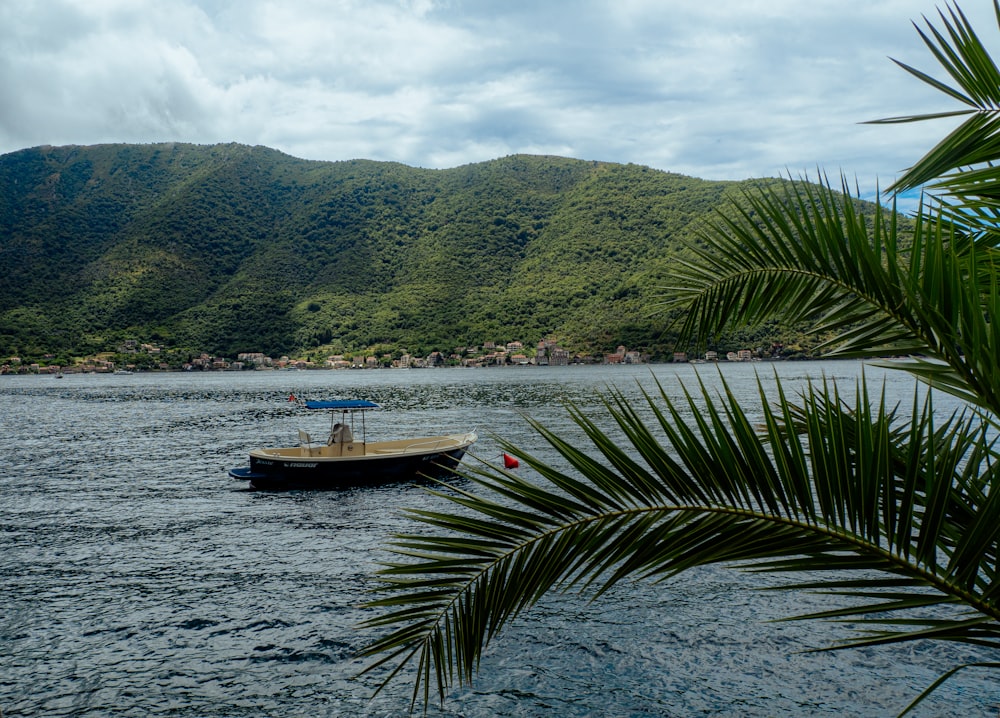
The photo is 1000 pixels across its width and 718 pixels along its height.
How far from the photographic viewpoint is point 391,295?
159m

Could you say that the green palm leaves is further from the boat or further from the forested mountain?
the forested mountain

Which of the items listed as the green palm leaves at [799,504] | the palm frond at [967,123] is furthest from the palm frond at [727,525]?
the palm frond at [967,123]

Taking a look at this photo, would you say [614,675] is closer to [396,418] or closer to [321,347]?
[396,418]

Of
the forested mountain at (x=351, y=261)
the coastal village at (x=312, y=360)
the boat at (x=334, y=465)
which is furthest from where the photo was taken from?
the forested mountain at (x=351, y=261)

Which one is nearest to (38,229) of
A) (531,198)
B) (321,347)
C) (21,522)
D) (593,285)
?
(321,347)

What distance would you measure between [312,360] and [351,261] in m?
45.2

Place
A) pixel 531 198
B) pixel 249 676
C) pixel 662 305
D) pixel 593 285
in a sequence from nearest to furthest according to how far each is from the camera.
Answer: pixel 662 305 < pixel 249 676 < pixel 593 285 < pixel 531 198

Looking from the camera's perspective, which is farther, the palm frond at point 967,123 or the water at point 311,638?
the water at point 311,638

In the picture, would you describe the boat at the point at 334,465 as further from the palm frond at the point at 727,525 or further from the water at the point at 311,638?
the palm frond at the point at 727,525

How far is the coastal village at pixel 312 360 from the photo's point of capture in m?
124

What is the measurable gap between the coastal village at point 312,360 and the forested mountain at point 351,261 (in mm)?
3320

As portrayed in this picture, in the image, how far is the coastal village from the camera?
123750 millimetres

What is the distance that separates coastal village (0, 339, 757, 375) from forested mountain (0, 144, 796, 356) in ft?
10.9

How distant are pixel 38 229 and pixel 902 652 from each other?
21152 cm
